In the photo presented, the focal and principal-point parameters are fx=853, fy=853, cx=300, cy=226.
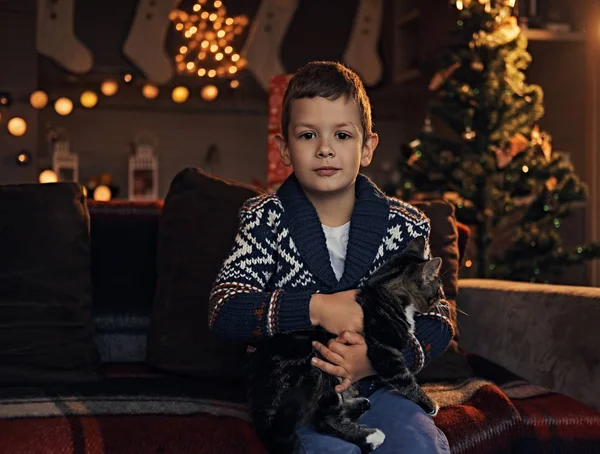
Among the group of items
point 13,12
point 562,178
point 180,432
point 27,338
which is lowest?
point 180,432

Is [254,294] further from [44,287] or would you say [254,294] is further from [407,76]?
[407,76]

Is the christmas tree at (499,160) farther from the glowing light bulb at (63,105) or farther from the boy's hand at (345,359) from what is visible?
the glowing light bulb at (63,105)

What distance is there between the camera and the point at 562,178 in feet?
10.8

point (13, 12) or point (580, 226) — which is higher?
point (13, 12)

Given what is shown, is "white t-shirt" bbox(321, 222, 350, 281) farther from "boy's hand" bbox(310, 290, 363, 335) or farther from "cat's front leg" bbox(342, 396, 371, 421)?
"cat's front leg" bbox(342, 396, 371, 421)

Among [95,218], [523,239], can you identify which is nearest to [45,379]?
[95,218]

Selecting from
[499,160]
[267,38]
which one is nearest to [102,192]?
[267,38]

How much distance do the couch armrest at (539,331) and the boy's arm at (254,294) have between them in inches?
26.2

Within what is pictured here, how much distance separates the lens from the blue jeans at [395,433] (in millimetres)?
1348

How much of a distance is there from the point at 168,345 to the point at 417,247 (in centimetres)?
65

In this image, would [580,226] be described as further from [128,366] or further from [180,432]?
[180,432]

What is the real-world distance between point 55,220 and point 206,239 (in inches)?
13.2

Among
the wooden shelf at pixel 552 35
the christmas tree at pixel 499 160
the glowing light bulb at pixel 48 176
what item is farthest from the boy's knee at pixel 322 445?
the glowing light bulb at pixel 48 176

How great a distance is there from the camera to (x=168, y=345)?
6.16ft
